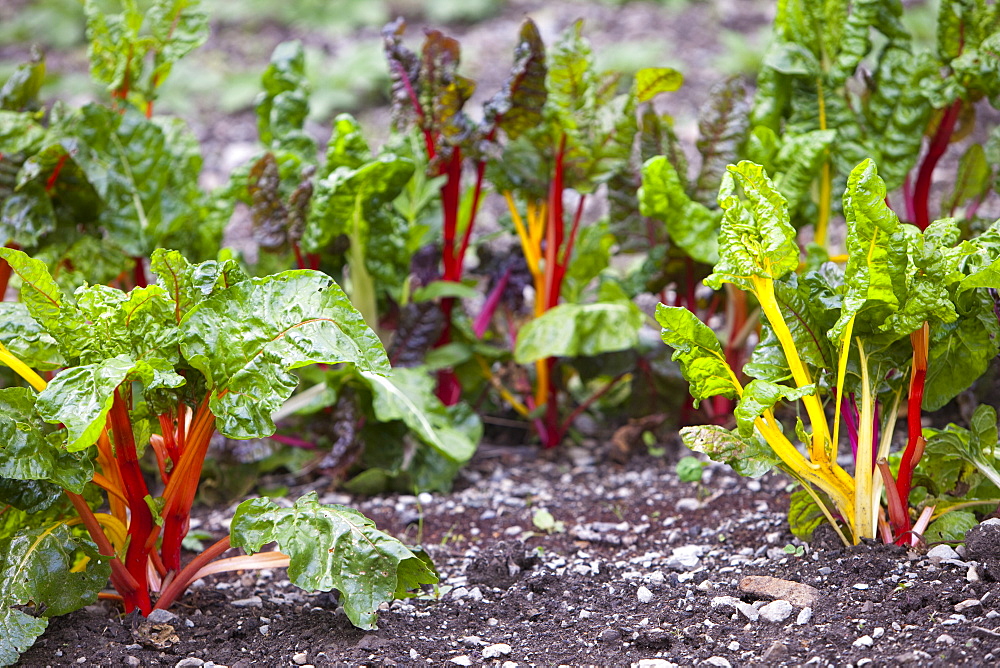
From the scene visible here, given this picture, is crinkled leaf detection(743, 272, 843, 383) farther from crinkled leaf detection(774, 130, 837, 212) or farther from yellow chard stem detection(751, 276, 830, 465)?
crinkled leaf detection(774, 130, 837, 212)

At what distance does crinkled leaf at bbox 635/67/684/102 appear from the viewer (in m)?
2.69

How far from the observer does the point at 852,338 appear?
1.90m

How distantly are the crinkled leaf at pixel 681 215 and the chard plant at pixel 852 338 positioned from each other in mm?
595

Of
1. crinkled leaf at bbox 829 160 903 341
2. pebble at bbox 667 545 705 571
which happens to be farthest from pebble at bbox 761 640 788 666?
crinkled leaf at bbox 829 160 903 341

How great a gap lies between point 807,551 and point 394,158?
4.79ft

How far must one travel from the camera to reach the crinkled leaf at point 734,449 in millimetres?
1830

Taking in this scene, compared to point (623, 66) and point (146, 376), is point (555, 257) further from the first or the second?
point (623, 66)

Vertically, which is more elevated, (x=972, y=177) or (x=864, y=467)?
(x=972, y=177)

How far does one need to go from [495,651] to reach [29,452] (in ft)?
3.11

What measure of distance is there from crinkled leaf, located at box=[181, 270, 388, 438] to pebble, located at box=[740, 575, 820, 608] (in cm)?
87

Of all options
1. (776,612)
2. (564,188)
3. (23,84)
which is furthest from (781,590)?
(23,84)

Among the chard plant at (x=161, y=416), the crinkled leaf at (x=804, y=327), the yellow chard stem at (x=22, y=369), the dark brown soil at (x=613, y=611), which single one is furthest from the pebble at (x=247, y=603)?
the crinkled leaf at (x=804, y=327)

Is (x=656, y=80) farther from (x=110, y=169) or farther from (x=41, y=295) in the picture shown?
(x=41, y=295)

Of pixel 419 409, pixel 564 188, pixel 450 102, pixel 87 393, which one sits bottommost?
pixel 419 409
